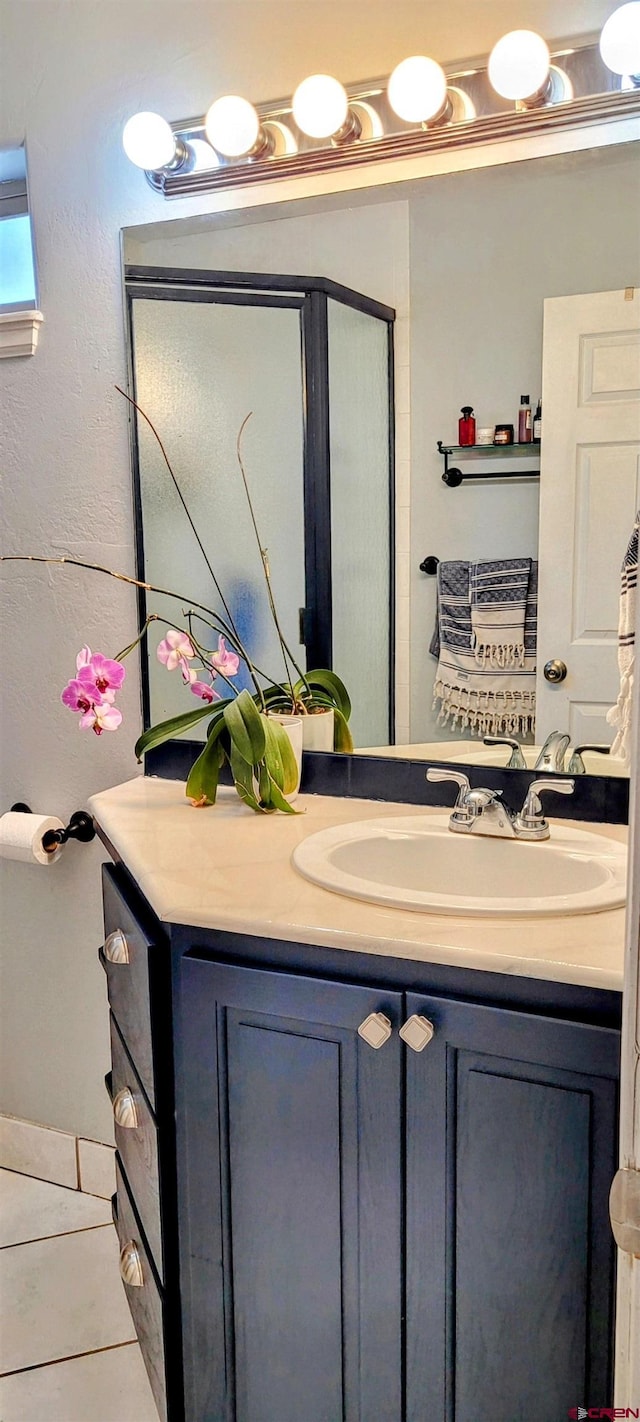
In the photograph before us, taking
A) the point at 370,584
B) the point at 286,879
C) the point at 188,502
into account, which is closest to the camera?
the point at 286,879

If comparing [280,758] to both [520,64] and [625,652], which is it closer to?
[625,652]

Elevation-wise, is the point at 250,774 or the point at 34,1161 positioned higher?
the point at 250,774

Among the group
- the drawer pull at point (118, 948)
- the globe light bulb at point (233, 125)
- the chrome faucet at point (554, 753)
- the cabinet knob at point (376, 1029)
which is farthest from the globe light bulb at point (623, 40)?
the drawer pull at point (118, 948)

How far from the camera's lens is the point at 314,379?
5.36ft

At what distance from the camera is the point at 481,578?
1.56 metres

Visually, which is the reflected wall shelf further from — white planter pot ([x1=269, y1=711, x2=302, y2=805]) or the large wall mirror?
white planter pot ([x1=269, y1=711, x2=302, y2=805])

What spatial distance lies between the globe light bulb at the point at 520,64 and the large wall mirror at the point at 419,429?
92mm

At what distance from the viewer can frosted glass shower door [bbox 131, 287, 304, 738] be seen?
5.48 feet

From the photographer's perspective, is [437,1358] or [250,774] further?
[250,774]

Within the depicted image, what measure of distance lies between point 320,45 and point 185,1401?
1910 mm

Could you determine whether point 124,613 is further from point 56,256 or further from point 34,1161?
point 34,1161

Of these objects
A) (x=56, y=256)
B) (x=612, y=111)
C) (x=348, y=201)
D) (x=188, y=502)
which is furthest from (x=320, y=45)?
(x=188, y=502)

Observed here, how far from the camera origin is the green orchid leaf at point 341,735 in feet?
5.57

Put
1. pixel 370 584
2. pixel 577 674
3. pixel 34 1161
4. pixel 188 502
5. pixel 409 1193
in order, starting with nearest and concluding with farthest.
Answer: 1. pixel 409 1193
2. pixel 577 674
3. pixel 370 584
4. pixel 188 502
5. pixel 34 1161
